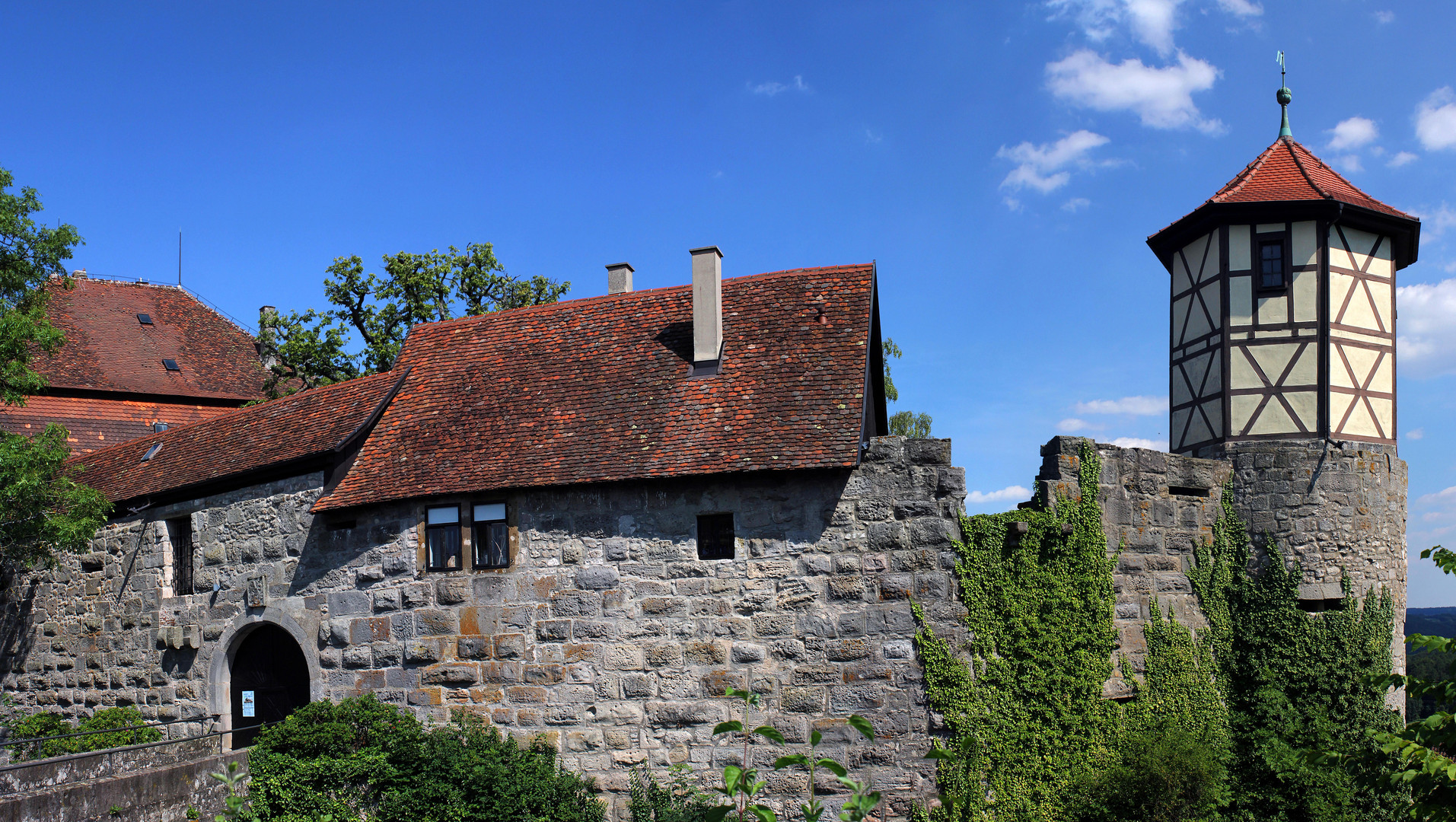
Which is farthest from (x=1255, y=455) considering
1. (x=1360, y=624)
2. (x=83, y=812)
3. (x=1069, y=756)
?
(x=83, y=812)

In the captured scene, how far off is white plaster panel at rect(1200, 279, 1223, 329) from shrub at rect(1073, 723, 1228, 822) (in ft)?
21.7

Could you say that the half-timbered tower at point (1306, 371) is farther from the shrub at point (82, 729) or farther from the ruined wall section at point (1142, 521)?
the shrub at point (82, 729)

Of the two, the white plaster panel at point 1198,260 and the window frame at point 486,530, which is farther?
the white plaster panel at point 1198,260

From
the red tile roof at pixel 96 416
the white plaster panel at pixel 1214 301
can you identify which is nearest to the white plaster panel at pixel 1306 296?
the white plaster panel at pixel 1214 301

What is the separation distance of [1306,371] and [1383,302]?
1.99m

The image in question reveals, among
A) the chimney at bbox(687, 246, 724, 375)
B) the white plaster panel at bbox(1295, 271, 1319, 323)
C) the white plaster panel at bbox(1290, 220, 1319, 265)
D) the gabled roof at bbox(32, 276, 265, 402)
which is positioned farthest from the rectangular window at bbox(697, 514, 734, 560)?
the gabled roof at bbox(32, 276, 265, 402)

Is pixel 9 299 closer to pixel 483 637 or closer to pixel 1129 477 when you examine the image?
pixel 483 637

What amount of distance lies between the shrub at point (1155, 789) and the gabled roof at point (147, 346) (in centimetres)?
2393

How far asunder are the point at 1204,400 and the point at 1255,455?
1414mm

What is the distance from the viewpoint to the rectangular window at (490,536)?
42.7 ft

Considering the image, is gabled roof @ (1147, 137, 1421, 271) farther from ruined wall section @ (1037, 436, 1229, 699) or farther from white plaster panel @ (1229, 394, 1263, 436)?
ruined wall section @ (1037, 436, 1229, 699)

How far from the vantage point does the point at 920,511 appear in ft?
38.7

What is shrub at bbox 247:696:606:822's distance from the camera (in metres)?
11.5

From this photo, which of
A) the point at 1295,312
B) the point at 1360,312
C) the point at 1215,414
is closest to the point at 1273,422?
the point at 1215,414
